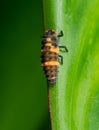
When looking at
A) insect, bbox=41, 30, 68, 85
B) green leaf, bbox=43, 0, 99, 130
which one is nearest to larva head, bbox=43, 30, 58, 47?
insect, bbox=41, 30, 68, 85

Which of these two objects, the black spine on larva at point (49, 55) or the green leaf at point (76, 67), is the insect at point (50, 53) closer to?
the black spine on larva at point (49, 55)

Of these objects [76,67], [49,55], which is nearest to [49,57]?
[49,55]

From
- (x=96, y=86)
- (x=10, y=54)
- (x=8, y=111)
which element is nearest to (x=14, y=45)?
(x=10, y=54)

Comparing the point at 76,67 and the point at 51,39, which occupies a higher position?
the point at 51,39

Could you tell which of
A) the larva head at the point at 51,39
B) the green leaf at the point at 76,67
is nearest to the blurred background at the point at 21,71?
the larva head at the point at 51,39

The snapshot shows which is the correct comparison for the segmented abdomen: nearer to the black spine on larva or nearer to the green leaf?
the black spine on larva

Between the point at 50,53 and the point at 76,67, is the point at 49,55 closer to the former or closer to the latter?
the point at 50,53
